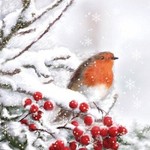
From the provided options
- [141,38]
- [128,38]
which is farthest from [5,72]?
[141,38]

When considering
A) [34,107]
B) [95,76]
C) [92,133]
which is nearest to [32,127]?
[34,107]

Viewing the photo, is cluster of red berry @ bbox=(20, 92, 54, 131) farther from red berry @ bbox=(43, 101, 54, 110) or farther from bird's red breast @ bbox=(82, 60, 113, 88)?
bird's red breast @ bbox=(82, 60, 113, 88)

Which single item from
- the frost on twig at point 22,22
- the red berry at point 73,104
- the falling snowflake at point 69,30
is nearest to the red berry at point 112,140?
the red berry at point 73,104

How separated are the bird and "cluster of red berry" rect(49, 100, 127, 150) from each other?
35cm

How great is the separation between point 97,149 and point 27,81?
222 millimetres

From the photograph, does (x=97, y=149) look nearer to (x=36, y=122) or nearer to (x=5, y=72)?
(x=36, y=122)

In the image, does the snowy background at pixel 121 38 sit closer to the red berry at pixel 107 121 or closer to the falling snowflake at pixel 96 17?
the falling snowflake at pixel 96 17

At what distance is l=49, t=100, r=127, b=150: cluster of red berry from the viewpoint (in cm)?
108

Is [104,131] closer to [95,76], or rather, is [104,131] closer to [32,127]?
[32,127]

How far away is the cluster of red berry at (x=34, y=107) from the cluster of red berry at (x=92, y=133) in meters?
0.05

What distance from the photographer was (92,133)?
3.67ft

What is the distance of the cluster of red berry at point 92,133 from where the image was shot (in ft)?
3.56

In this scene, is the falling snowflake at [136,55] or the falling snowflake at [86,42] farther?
the falling snowflake at [136,55]

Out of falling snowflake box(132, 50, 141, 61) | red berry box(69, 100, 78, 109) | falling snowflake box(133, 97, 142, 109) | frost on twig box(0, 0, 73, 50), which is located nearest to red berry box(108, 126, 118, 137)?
red berry box(69, 100, 78, 109)
